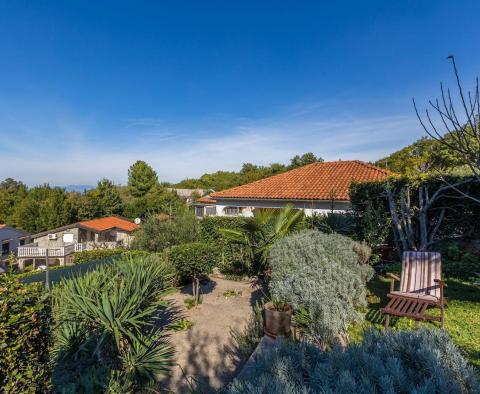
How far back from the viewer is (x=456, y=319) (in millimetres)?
5574

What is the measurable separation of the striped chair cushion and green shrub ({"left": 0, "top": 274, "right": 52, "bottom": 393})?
256 inches

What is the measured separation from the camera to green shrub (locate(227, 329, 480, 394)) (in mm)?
1566

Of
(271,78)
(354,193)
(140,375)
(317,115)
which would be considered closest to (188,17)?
(271,78)

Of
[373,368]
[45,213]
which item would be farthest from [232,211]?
[45,213]

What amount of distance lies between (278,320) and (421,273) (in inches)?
153

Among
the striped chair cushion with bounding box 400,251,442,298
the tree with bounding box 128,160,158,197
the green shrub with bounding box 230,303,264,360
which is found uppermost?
the tree with bounding box 128,160,158,197

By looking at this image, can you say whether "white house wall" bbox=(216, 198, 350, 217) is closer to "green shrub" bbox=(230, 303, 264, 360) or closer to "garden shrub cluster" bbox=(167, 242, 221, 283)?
"garden shrub cluster" bbox=(167, 242, 221, 283)

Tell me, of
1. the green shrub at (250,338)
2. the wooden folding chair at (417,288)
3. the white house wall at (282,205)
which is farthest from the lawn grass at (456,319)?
the white house wall at (282,205)

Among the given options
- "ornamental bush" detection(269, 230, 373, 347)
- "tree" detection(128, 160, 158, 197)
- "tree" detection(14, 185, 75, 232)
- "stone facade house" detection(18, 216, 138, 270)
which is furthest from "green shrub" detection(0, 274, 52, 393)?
"tree" detection(128, 160, 158, 197)

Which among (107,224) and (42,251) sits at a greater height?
(107,224)

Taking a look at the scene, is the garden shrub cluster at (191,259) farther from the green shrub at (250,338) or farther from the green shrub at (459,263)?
the green shrub at (459,263)

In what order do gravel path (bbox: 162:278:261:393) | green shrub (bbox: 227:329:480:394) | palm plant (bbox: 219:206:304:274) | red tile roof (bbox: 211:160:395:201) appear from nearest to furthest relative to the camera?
green shrub (bbox: 227:329:480:394), gravel path (bbox: 162:278:261:393), palm plant (bbox: 219:206:304:274), red tile roof (bbox: 211:160:395:201)

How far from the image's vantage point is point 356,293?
5266mm

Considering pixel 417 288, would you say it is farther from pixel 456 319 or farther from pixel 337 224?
pixel 337 224
